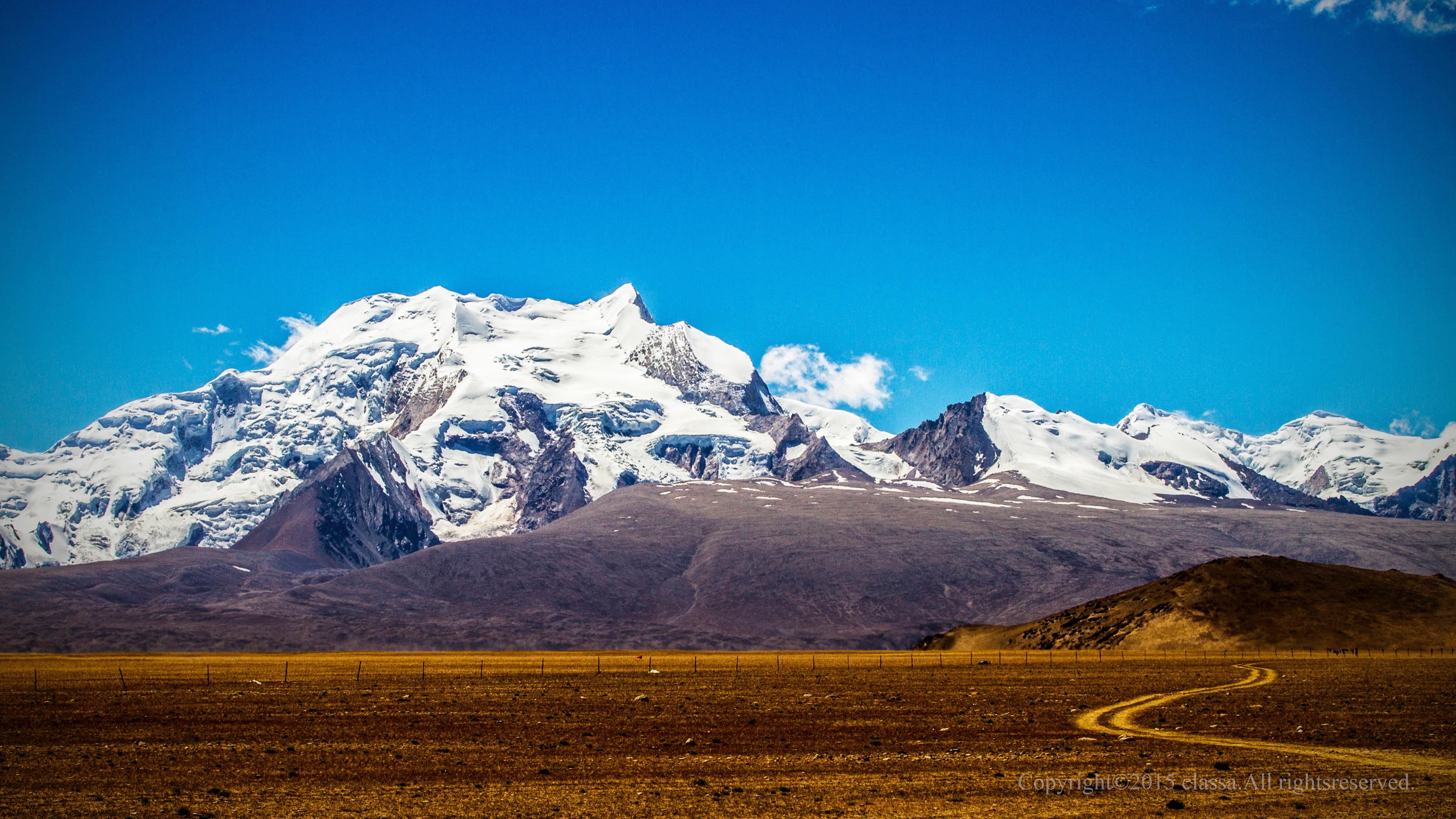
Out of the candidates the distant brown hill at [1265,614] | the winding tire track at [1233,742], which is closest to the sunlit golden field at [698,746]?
the winding tire track at [1233,742]

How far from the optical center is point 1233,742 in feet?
128

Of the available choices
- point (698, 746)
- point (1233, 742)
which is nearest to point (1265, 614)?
point (1233, 742)

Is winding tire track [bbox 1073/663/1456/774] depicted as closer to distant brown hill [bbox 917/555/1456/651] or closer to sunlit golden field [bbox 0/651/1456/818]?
sunlit golden field [bbox 0/651/1456/818]

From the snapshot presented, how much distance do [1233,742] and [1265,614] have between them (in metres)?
107

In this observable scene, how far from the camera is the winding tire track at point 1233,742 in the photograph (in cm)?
3406

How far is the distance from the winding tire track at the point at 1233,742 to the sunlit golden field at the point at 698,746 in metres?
0.38

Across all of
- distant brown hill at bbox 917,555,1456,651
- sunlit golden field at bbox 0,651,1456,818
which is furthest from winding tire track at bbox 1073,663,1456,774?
distant brown hill at bbox 917,555,1456,651

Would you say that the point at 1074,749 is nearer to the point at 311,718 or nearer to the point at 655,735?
the point at 655,735

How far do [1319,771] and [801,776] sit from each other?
54.5ft

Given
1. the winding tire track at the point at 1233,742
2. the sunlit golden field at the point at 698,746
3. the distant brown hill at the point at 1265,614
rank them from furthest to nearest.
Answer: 1. the distant brown hill at the point at 1265,614
2. the winding tire track at the point at 1233,742
3. the sunlit golden field at the point at 698,746

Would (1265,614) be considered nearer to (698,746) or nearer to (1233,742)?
(1233,742)

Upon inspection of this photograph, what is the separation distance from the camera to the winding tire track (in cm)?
3406

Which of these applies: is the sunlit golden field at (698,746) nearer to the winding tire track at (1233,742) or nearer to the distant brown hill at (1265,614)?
the winding tire track at (1233,742)

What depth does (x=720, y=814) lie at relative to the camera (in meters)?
28.0
